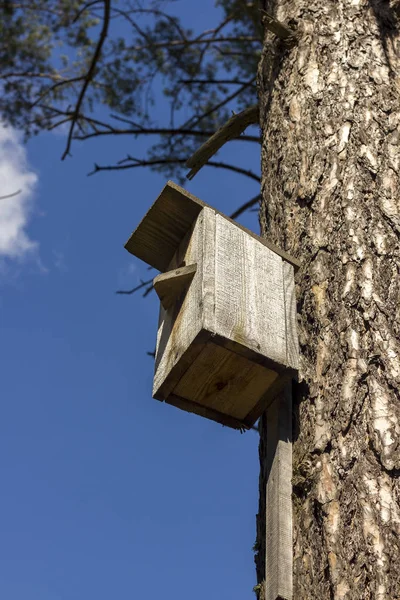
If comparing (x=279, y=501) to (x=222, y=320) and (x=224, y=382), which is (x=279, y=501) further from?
(x=222, y=320)

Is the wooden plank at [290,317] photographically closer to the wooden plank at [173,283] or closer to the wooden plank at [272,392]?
the wooden plank at [272,392]

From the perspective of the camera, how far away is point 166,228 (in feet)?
7.78

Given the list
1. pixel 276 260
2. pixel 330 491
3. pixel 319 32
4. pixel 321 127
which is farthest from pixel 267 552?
pixel 319 32

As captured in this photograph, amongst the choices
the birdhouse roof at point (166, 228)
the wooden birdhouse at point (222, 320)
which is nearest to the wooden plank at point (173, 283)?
the wooden birdhouse at point (222, 320)

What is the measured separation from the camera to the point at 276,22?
284 centimetres

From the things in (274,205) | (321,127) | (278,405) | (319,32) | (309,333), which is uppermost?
(319,32)

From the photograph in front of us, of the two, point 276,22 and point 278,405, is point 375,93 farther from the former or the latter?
point 278,405

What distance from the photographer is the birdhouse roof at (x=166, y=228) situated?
2.22 metres

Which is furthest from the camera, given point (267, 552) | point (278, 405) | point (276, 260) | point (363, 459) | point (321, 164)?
point (321, 164)

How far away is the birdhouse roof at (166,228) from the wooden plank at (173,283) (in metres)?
0.21

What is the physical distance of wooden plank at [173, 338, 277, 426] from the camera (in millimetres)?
1980

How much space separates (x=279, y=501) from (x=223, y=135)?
1999 millimetres

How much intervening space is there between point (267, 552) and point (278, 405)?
0.36 meters

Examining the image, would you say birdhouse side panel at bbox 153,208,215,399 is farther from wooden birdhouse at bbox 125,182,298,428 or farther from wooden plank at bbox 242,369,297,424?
wooden plank at bbox 242,369,297,424
